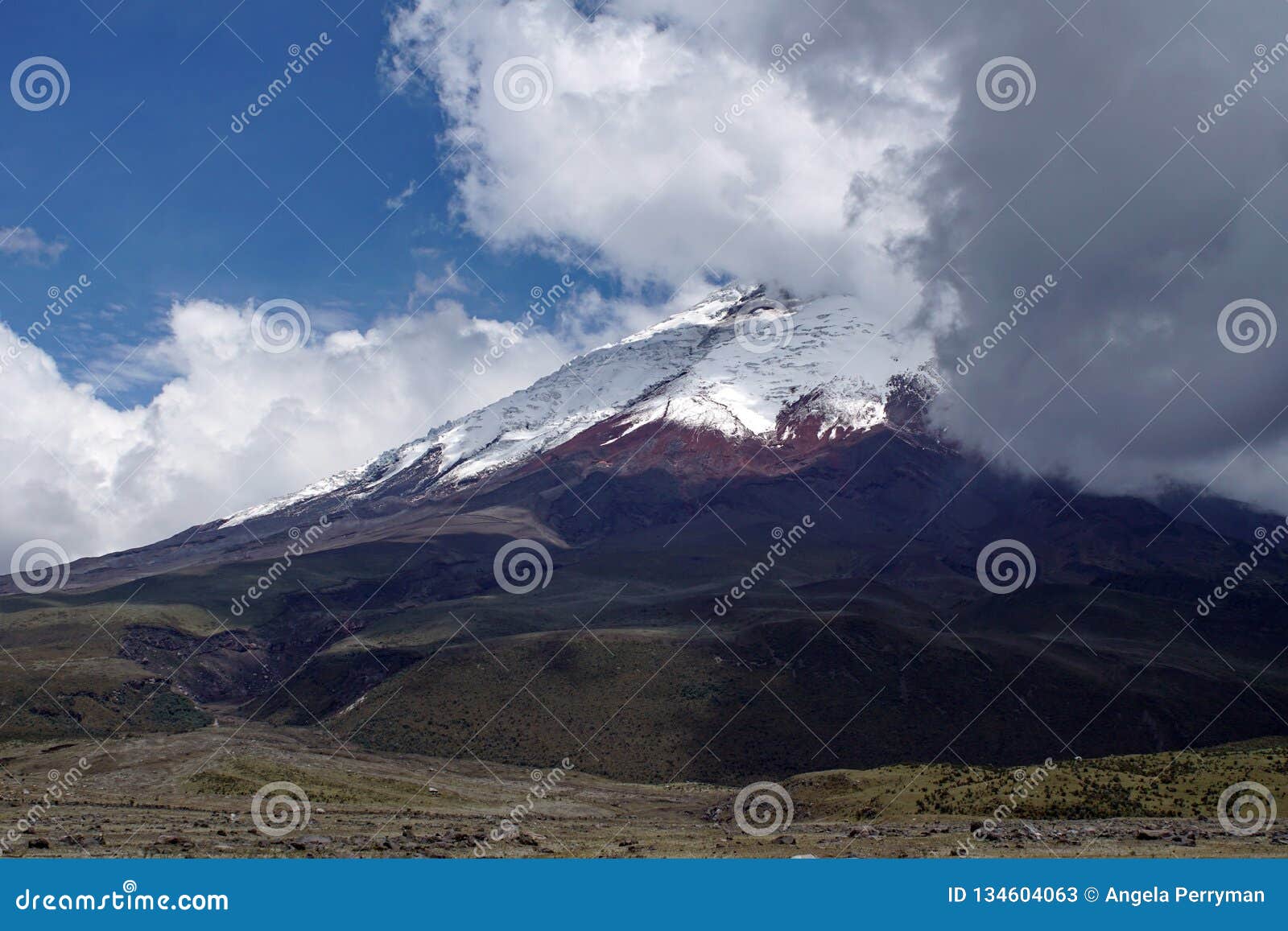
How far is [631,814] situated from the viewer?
69.0 meters

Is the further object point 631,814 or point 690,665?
point 690,665

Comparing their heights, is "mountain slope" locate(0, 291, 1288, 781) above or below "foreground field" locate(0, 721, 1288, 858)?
above

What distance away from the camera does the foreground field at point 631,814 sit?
1700 inches

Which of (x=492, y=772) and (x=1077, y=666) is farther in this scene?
(x=1077, y=666)

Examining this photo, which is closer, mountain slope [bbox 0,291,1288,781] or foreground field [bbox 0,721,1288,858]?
foreground field [bbox 0,721,1288,858]

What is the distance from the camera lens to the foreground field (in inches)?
1700

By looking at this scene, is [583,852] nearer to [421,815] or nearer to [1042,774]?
[421,815]

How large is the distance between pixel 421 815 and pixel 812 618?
73696 mm

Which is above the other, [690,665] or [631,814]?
[690,665]

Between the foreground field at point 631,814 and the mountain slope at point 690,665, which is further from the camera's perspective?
the mountain slope at point 690,665

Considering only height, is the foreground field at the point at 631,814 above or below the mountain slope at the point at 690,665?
below

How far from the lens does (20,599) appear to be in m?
176

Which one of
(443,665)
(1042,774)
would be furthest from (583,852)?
(443,665)

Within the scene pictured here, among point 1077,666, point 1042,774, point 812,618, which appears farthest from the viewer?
point 812,618
